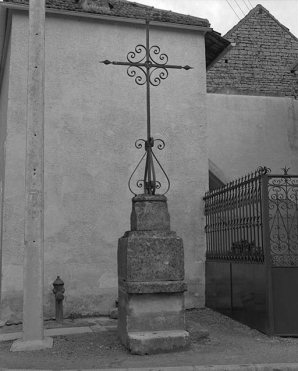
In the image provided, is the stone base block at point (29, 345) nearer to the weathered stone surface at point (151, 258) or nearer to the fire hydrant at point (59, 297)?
the weathered stone surface at point (151, 258)

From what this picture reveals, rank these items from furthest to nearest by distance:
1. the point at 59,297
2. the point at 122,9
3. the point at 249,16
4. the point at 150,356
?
1. the point at 249,16
2. the point at 122,9
3. the point at 59,297
4. the point at 150,356

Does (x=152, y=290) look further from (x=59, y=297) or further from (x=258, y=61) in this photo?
(x=258, y=61)

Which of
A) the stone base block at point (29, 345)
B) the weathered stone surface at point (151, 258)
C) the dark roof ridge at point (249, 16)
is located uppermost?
the dark roof ridge at point (249, 16)

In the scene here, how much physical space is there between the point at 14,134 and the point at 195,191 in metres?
3.66

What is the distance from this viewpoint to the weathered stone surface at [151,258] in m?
5.65

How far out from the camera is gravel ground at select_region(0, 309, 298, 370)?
5102mm

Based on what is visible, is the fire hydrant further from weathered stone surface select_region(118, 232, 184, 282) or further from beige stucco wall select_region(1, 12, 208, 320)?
weathered stone surface select_region(118, 232, 184, 282)

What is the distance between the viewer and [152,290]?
5.58m

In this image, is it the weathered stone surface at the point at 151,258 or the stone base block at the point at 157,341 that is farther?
the weathered stone surface at the point at 151,258

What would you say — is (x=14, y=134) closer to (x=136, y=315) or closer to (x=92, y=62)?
(x=92, y=62)

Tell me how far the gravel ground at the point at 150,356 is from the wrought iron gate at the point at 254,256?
1.29 feet


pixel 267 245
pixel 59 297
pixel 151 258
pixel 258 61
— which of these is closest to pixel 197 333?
pixel 151 258

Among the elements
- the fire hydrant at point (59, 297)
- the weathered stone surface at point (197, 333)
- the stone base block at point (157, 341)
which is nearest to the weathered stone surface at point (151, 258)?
the stone base block at point (157, 341)

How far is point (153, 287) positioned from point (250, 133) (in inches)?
306
